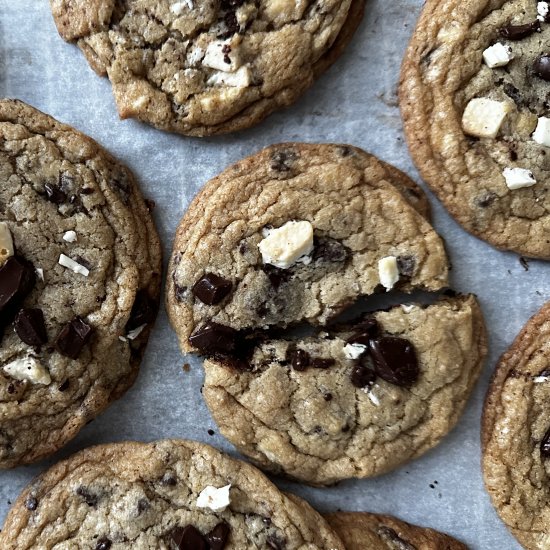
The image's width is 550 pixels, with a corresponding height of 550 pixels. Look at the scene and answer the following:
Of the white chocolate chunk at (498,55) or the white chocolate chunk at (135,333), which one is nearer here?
the white chocolate chunk at (498,55)

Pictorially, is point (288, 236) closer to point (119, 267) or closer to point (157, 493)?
point (119, 267)

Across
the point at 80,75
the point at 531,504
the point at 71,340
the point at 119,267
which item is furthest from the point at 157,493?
the point at 80,75

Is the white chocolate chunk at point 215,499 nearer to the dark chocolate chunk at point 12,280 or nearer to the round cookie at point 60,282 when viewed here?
the round cookie at point 60,282

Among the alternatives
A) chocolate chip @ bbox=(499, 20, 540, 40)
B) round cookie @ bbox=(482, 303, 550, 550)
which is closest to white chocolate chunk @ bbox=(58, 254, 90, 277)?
round cookie @ bbox=(482, 303, 550, 550)

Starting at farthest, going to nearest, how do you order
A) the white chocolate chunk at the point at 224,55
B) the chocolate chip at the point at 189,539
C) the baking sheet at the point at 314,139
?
the baking sheet at the point at 314,139 < the white chocolate chunk at the point at 224,55 < the chocolate chip at the point at 189,539

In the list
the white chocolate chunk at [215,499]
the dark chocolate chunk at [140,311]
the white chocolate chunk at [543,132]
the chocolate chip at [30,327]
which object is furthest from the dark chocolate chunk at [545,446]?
the chocolate chip at [30,327]

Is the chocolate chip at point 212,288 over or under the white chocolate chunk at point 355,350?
over

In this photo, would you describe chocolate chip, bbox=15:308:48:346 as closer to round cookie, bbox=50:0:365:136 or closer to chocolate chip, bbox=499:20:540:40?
round cookie, bbox=50:0:365:136

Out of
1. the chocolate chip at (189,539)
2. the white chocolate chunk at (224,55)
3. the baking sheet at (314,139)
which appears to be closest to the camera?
the chocolate chip at (189,539)
